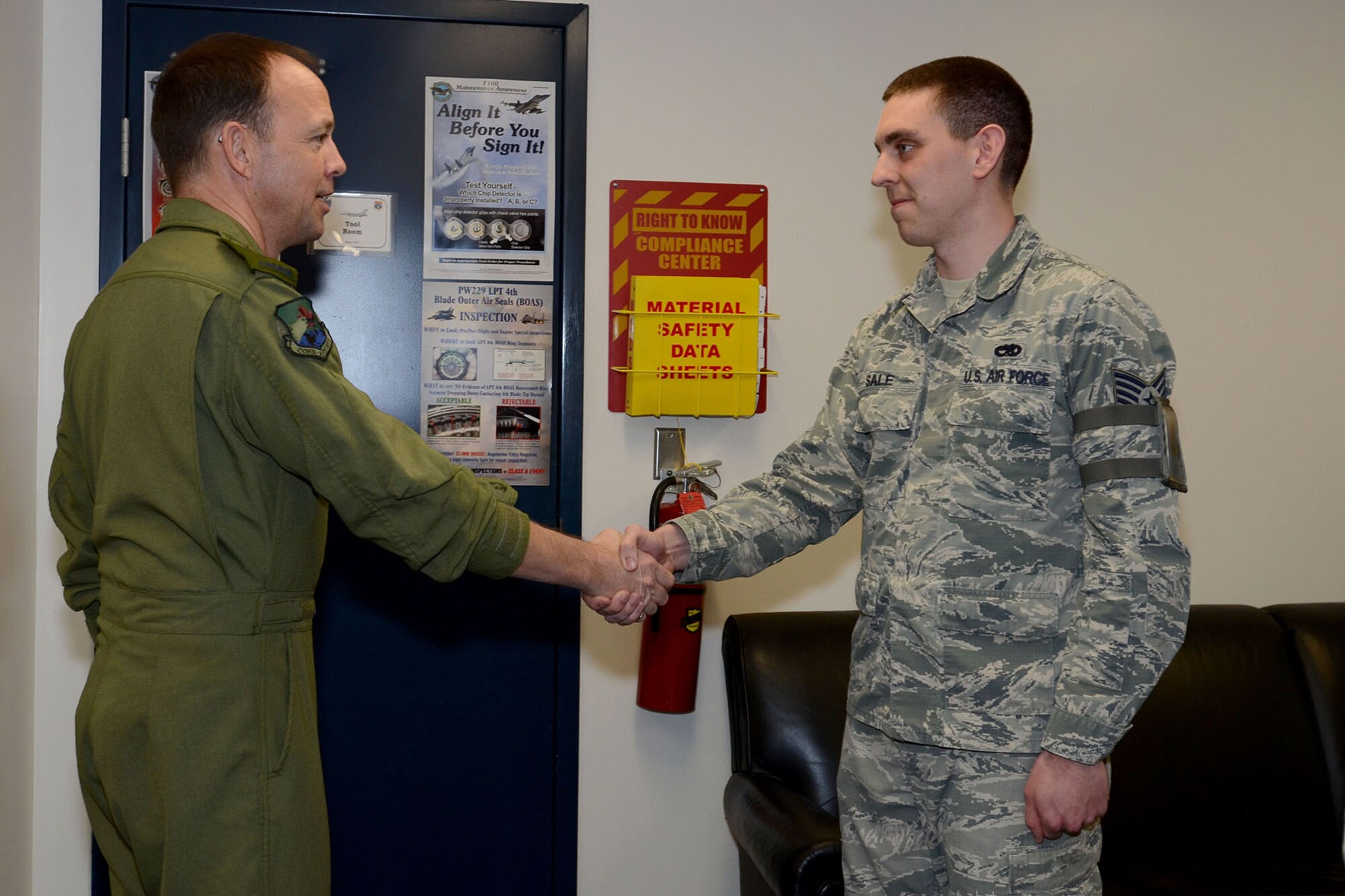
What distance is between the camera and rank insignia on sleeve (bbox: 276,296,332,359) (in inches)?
65.3

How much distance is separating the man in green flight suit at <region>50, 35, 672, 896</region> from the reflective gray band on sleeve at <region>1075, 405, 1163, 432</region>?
3.32 feet

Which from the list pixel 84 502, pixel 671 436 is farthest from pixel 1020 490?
pixel 84 502

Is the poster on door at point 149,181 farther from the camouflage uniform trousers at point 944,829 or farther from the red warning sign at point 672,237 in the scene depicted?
the camouflage uniform trousers at point 944,829

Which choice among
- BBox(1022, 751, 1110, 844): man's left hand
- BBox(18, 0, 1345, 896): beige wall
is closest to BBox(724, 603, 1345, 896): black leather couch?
BBox(18, 0, 1345, 896): beige wall

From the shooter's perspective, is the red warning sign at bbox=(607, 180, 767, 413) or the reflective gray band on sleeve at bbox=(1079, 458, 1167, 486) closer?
the reflective gray band on sleeve at bbox=(1079, 458, 1167, 486)

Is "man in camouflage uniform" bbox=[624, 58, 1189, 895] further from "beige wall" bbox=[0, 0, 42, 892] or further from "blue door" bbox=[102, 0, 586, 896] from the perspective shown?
"beige wall" bbox=[0, 0, 42, 892]

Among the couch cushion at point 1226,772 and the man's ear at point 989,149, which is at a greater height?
the man's ear at point 989,149

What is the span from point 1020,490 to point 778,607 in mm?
1367

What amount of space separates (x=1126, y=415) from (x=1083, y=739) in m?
0.47

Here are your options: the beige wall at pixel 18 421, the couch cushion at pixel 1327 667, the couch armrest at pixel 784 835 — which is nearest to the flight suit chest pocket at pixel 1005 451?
the couch armrest at pixel 784 835

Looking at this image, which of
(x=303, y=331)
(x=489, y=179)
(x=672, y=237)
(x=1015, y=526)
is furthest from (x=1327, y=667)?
(x=303, y=331)

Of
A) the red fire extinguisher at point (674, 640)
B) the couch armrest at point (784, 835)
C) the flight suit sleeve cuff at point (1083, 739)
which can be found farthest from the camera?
the red fire extinguisher at point (674, 640)

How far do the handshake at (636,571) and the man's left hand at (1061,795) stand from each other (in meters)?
0.85

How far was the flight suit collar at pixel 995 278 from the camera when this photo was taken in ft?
5.96
